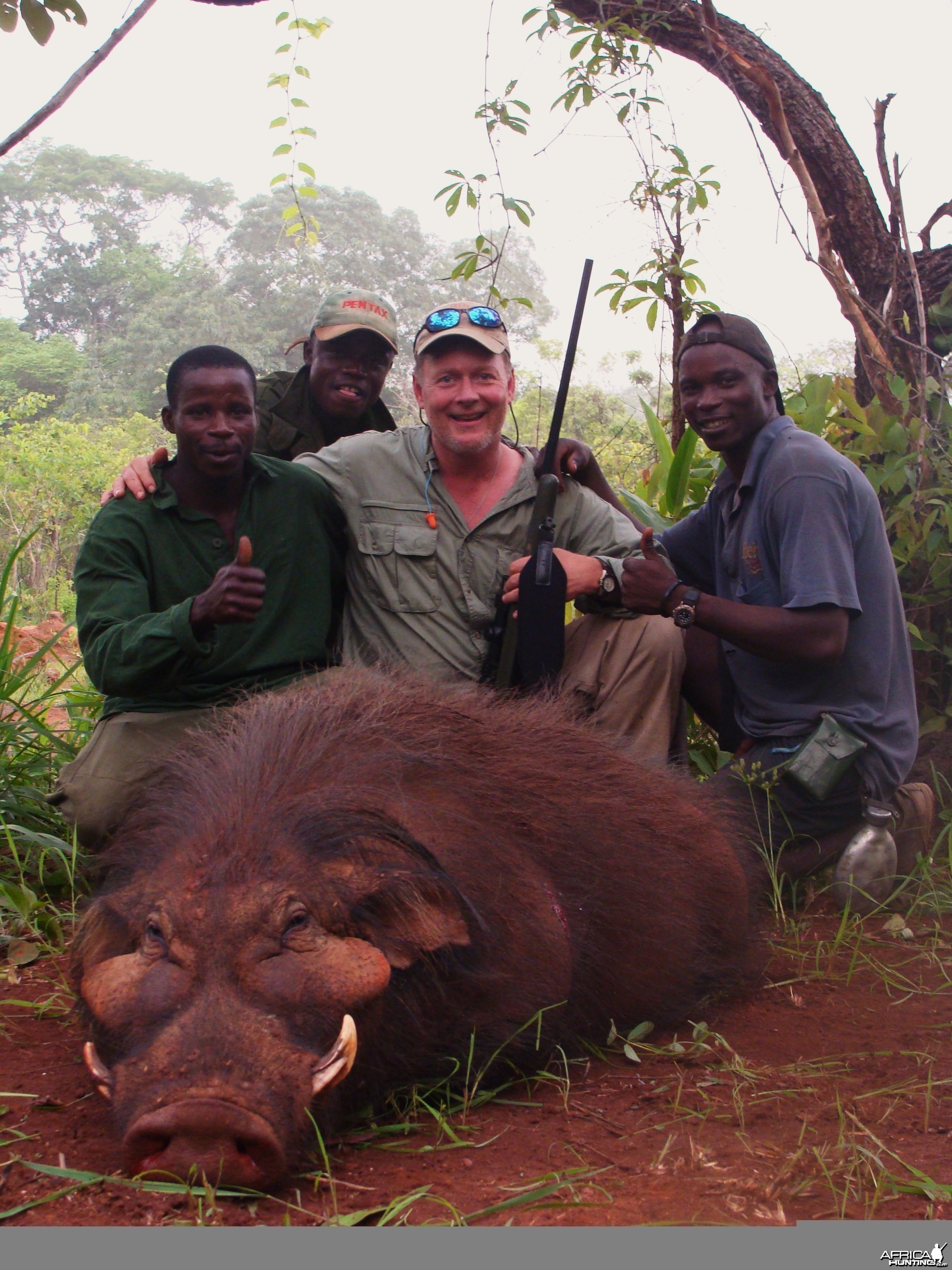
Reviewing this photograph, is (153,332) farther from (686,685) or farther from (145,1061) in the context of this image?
(145,1061)

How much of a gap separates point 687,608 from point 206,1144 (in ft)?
7.71

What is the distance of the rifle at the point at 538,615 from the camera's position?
3926 millimetres

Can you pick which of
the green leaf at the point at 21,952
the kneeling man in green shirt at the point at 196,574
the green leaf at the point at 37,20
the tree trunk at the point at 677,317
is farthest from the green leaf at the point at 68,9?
the tree trunk at the point at 677,317

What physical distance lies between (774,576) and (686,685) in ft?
2.28

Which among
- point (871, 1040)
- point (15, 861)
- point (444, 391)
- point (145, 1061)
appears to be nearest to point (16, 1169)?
point (145, 1061)

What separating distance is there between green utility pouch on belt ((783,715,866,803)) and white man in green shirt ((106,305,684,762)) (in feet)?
1.64

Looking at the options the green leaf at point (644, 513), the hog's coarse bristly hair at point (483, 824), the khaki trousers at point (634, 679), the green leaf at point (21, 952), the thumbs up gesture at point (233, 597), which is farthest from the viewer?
the green leaf at point (644, 513)

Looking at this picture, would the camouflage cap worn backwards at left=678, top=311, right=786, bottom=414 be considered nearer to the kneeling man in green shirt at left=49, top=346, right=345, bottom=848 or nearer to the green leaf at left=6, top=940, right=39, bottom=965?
the kneeling man in green shirt at left=49, top=346, right=345, bottom=848

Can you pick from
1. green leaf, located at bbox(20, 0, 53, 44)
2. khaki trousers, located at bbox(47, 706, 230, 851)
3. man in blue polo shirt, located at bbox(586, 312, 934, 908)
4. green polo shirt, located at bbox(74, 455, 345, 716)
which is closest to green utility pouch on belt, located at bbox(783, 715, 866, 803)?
man in blue polo shirt, located at bbox(586, 312, 934, 908)

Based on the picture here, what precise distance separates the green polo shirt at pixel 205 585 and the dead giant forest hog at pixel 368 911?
542 mm

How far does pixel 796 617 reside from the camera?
3689 millimetres

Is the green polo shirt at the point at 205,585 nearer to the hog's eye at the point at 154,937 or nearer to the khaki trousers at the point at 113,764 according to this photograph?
the khaki trousers at the point at 113,764

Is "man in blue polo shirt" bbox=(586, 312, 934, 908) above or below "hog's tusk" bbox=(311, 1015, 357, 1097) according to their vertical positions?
above

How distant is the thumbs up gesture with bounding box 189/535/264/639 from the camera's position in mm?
3244
